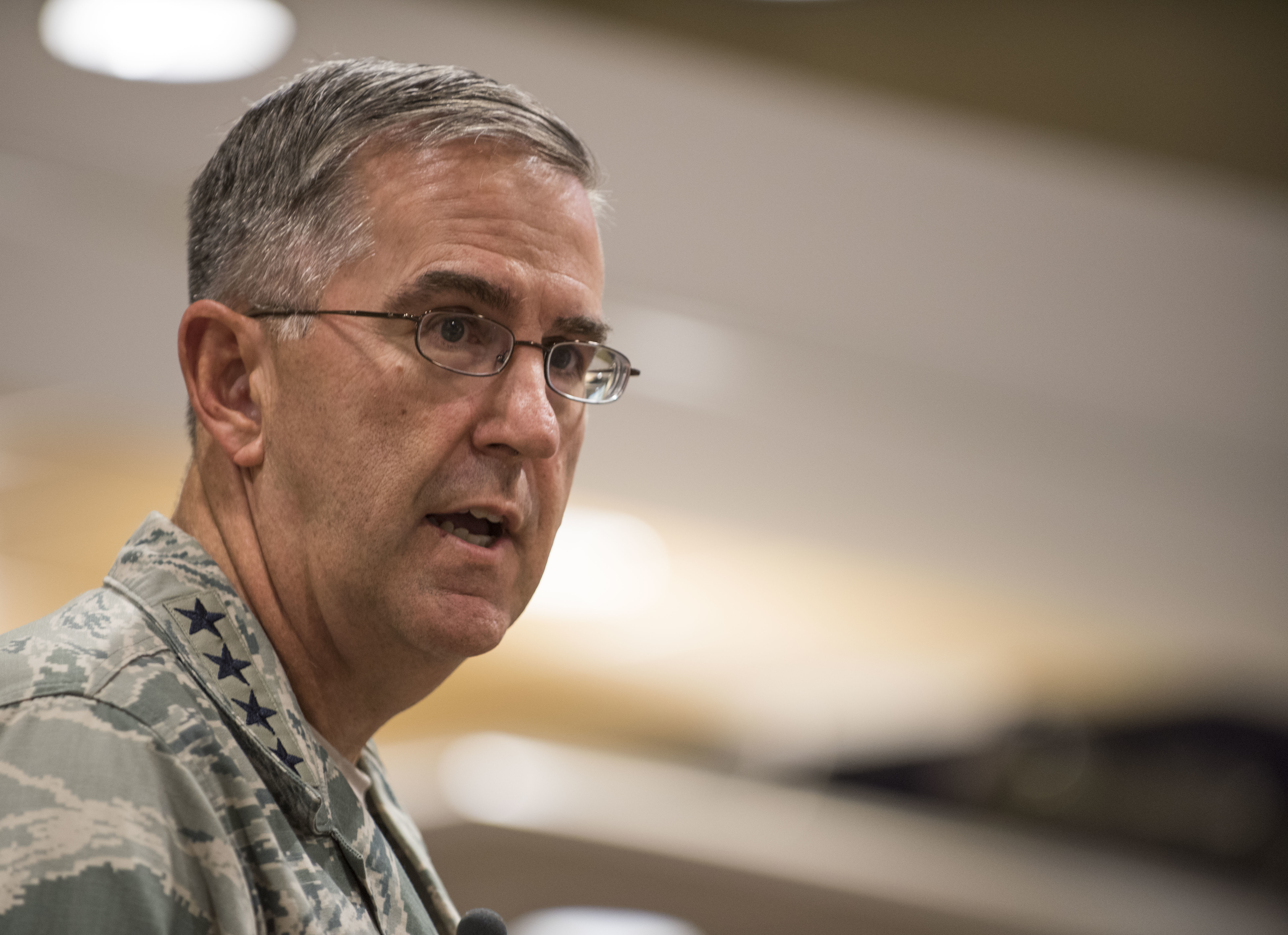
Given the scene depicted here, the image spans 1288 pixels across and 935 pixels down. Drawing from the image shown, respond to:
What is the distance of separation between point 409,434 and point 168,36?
305 centimetres

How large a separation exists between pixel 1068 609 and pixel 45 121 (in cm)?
672

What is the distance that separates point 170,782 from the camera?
128 centimetres

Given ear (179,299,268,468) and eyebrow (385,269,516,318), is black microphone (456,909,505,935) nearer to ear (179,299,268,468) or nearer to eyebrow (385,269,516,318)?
ear (179,299,268,468)

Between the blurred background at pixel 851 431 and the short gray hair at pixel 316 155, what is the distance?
232 cm

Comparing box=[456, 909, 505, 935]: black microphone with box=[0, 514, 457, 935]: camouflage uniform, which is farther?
box=[456, 909, 505, 935]: black microphone

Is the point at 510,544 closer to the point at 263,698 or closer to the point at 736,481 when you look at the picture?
the point at 263,698

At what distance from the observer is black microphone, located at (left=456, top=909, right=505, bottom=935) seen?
1.52 m

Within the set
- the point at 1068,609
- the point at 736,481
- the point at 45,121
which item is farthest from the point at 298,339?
the point at 1068,609

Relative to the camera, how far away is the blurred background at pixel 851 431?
4.48 meters

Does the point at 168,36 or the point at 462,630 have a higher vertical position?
the point at 168,36

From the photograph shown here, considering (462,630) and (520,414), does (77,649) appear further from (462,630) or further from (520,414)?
(520,414)

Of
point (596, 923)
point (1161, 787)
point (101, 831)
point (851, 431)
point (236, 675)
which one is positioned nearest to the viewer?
point (101, 831)

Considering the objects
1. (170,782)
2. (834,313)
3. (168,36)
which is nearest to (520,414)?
(170,782)

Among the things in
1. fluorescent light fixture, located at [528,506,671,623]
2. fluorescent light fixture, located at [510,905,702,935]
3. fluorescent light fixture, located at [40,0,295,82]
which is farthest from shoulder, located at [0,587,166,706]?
fluorescent light fixture, located at [510,905,702,935]
